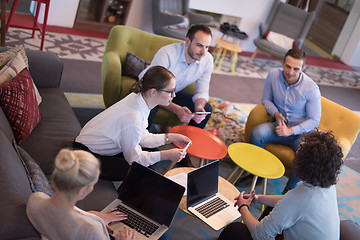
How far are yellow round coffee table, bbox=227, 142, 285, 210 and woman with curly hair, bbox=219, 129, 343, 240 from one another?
0.98m

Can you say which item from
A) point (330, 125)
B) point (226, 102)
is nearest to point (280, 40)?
point (226, 102)

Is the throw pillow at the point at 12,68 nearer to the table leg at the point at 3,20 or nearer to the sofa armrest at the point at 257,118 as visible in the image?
the table leg at the point at 3,20

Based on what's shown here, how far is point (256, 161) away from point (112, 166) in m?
1.29

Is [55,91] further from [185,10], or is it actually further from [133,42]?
[185,10]

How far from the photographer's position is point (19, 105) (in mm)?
2760

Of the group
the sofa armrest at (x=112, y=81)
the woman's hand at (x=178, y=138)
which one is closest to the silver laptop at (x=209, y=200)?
the woman's hand at (x=178, y=138)

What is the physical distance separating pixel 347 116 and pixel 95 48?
3.70m

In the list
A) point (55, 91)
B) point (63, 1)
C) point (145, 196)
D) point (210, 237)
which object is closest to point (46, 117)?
point (55, 91)

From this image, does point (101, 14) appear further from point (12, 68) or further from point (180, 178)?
point (180, 178)

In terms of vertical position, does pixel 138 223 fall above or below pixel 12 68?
below

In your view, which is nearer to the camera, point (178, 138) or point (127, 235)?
point (127, 235)

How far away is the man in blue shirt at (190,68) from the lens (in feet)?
11.9

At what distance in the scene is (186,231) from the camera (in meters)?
3.19

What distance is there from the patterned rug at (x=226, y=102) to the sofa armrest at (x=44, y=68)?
2.48 feet
